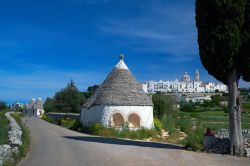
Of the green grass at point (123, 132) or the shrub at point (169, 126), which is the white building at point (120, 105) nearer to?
the green grass at point (123, 132)

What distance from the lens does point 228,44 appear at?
1581cm

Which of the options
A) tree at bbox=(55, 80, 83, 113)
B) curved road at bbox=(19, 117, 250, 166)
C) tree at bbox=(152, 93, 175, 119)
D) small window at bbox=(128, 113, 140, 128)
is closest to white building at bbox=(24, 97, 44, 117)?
tree at bbox=(55, 80, 83, 113)

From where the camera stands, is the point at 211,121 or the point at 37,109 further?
the point at 37,109

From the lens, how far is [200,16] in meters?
16.8

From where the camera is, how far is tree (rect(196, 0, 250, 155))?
15758mm

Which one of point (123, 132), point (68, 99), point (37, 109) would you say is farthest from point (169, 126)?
point (37, 109)

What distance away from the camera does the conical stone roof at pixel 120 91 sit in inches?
1094

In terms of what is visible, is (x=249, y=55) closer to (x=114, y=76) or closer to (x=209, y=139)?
(x=209, y=139)

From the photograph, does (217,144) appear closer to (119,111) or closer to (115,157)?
(115,157)

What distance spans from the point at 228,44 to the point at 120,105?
12871 millimetres

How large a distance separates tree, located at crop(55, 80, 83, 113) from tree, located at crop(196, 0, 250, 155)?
4077cm

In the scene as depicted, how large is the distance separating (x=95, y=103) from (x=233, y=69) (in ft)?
45.6

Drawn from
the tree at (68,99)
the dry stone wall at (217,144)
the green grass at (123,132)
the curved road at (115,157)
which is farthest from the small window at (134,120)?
the tree at (68,99)

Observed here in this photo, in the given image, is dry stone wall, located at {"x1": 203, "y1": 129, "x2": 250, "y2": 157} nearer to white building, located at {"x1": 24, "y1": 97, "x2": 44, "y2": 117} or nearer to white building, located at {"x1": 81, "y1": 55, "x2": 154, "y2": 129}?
white building, located at {"x1": 81, "y1": 55, "x2": 154, "y2": 129}
